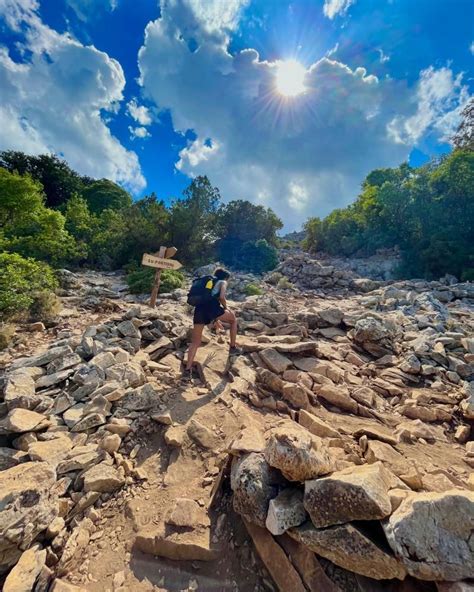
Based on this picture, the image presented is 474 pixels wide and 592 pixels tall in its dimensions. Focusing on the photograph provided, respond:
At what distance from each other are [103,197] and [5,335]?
31621 millimetres

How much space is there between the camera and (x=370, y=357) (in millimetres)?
5297

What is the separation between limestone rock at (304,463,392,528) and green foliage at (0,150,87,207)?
115ft

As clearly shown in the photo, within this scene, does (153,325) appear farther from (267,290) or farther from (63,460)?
(267,290)

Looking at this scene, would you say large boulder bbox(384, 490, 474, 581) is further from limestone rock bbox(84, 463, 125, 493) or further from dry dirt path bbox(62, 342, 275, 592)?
limestone rock bbox(84, 463, 125, 493)

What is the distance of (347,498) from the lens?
5.31 ft

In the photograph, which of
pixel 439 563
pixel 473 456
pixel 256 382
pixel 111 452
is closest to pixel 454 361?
pixel 473 456

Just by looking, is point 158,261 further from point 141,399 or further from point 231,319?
point 141,399

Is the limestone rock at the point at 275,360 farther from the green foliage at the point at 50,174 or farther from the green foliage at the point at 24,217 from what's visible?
the green foliage at the point at 50,174

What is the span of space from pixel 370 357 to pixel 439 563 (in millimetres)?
4255

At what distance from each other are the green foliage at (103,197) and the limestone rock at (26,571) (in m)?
32.7

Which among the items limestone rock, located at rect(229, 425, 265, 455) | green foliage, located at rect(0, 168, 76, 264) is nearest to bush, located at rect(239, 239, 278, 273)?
green foliage, located at rect(0, 168, 76, 264)

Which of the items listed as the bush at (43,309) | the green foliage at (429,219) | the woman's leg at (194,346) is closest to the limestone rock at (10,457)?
the woman's leg at (194,346)

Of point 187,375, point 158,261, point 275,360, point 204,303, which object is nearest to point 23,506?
point 187,375

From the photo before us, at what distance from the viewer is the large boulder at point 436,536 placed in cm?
137
